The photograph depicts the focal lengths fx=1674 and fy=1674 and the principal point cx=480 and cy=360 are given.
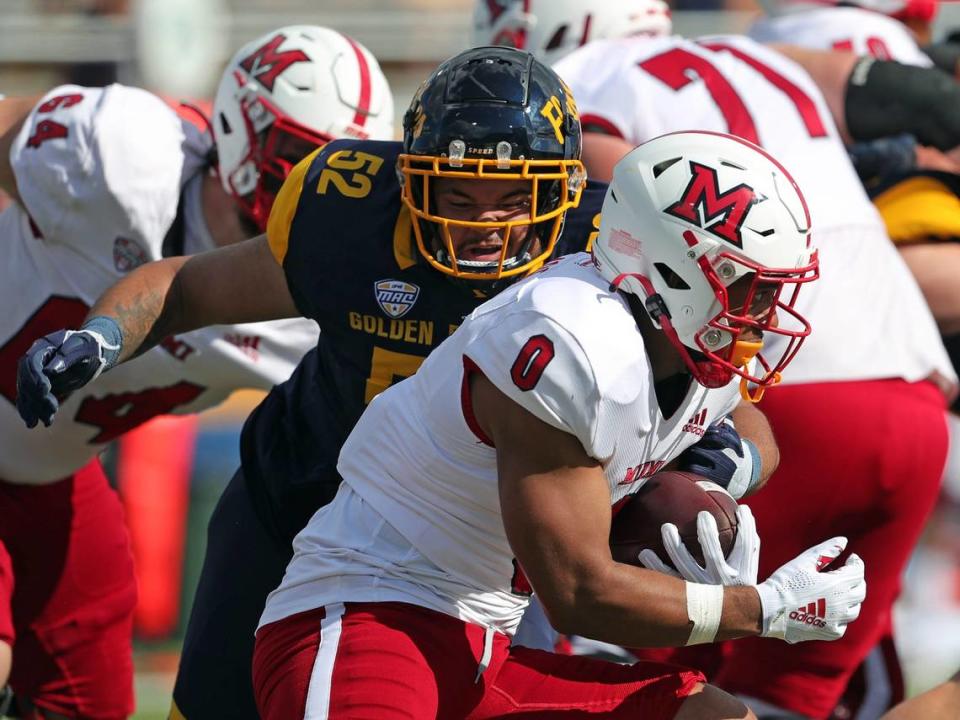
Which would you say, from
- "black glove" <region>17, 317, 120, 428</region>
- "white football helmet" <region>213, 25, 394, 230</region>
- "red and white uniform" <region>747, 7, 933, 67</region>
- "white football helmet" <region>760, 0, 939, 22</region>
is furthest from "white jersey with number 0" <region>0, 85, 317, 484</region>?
"white football helmet" <region>760, 0, 939, 22</region>

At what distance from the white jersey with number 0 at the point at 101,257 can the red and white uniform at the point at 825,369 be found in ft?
3.37

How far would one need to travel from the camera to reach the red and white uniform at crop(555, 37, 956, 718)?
4031 mm

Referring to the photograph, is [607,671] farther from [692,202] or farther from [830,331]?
[830,331]

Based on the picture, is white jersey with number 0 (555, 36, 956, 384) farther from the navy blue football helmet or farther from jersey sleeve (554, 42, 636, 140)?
the navy blue football helmet

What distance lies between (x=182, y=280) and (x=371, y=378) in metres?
0.45

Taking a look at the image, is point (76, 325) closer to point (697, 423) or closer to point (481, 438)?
point (481, 438)

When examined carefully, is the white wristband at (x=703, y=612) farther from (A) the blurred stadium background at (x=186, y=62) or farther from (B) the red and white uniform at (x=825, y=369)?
(A) the blurred stadium background at (x=186, y=62)

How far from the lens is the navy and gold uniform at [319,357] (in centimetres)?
323

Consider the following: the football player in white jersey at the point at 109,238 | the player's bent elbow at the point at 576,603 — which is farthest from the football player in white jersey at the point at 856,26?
the player's bent elbow at the point at 576,603

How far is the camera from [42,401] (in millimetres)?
3146

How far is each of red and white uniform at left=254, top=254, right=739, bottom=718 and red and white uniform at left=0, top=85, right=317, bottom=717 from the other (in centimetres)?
121

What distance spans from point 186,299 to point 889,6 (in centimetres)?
366

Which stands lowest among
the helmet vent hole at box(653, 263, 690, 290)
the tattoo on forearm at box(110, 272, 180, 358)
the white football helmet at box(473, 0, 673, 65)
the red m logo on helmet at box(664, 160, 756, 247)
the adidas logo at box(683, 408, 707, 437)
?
the white football helmet at box(473, 0, 673, 65)

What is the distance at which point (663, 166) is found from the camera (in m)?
2.80
